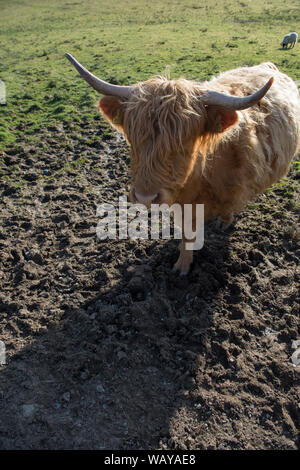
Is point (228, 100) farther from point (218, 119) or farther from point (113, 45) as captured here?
point (113, 45)

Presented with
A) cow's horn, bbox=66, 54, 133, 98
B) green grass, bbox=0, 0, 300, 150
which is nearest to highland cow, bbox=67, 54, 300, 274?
cow's horn, bbox=66, 54, 133, 98

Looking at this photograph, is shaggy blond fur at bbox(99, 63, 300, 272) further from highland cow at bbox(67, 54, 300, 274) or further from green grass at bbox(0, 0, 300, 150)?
green grass at bbox(0, 0, 300, 150)

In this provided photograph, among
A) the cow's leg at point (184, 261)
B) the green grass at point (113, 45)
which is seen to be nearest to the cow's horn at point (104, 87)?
the cow's leg at point (184, 261)

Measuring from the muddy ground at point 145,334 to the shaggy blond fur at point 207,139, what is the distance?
58cm

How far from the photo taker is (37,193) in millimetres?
5508

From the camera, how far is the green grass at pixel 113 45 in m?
8.60

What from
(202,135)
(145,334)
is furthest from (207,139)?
(145,334)

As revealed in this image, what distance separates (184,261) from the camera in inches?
161

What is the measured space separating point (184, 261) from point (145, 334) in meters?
1.04

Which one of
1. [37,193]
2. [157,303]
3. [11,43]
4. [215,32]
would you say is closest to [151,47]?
[215,32]

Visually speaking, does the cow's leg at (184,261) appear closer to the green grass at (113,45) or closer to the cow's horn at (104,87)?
the cow's horn at (104,87)

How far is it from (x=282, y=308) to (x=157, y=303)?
128 centimetres
